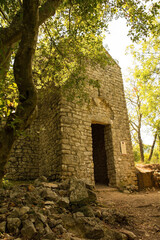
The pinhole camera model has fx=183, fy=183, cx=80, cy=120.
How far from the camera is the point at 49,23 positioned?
5.99 metres

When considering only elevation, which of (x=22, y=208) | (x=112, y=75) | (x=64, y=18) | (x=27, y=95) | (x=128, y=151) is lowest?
(x=22, y=208)

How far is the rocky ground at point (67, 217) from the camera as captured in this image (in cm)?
282

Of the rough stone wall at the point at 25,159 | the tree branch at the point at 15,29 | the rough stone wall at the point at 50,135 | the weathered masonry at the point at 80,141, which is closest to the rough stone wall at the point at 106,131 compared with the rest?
the weathered masonry at the point at 80,141

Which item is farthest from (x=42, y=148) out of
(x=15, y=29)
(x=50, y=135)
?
(x=15, y=29)

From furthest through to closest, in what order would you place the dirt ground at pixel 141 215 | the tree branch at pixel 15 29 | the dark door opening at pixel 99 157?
the dark door opening at pixel 99 157, the dirt ground at pixel 141 215, the tree branch at pixel 15 29

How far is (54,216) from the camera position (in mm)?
3365

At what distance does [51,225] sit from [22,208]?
23.5 inches

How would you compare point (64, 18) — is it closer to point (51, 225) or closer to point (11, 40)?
point (11, 40)

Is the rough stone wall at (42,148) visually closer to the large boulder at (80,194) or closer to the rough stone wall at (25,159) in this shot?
the rough stone wall at (25,159)

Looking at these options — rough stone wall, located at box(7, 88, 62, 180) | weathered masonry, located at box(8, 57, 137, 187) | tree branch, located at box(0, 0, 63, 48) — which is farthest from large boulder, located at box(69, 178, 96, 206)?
tree branch, located at box(0, 0, 63, 48)

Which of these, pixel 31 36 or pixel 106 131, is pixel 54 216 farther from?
Answer: pixel 106 131

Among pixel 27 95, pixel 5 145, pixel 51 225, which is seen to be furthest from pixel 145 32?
pixel 51 225

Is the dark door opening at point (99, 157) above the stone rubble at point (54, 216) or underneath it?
above

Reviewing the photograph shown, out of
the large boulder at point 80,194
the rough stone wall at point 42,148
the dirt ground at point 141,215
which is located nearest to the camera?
the dirt ground at point 141,215
